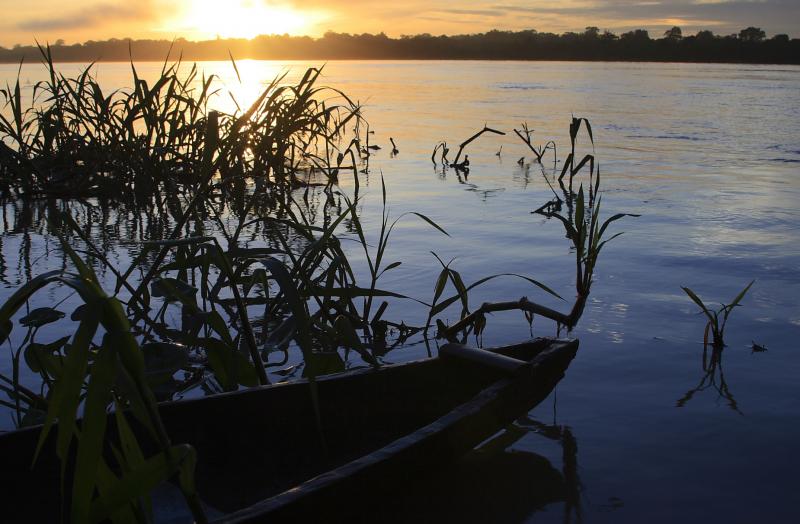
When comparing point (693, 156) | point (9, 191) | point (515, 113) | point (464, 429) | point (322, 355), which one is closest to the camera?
point (464, 429)

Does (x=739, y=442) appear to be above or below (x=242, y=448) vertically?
below

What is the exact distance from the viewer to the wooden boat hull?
210 cm

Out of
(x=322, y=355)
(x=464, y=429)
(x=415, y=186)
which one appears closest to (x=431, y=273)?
(x=322, y=355)

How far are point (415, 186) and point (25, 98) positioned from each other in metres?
14.2

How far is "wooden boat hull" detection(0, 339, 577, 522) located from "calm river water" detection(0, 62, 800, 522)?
0.26 m

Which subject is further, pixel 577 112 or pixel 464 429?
pixel 577 112

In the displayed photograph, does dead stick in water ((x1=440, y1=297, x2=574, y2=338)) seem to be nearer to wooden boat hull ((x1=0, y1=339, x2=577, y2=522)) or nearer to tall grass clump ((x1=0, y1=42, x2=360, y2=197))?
wooden boat hull ((x1=0, y1=339, x2=577, y2=522))

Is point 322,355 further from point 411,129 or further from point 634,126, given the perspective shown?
point 634,126

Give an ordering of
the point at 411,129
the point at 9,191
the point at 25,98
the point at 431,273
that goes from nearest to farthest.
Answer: the point at 431,273 < the point at 9,191 < the point at 411,129 < the point at 25,98

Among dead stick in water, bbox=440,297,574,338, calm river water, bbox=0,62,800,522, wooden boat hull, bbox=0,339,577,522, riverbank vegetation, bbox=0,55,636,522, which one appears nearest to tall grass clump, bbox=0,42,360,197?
riverbank vegetation, bbox=0,55,636,522

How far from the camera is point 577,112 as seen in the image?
56.3ft

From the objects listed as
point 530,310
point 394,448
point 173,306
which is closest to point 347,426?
point 394,448

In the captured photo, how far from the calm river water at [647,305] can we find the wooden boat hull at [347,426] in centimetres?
26

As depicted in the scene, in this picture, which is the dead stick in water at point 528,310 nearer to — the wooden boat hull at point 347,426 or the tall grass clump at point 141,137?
the wooden boat hull at point 347,426
